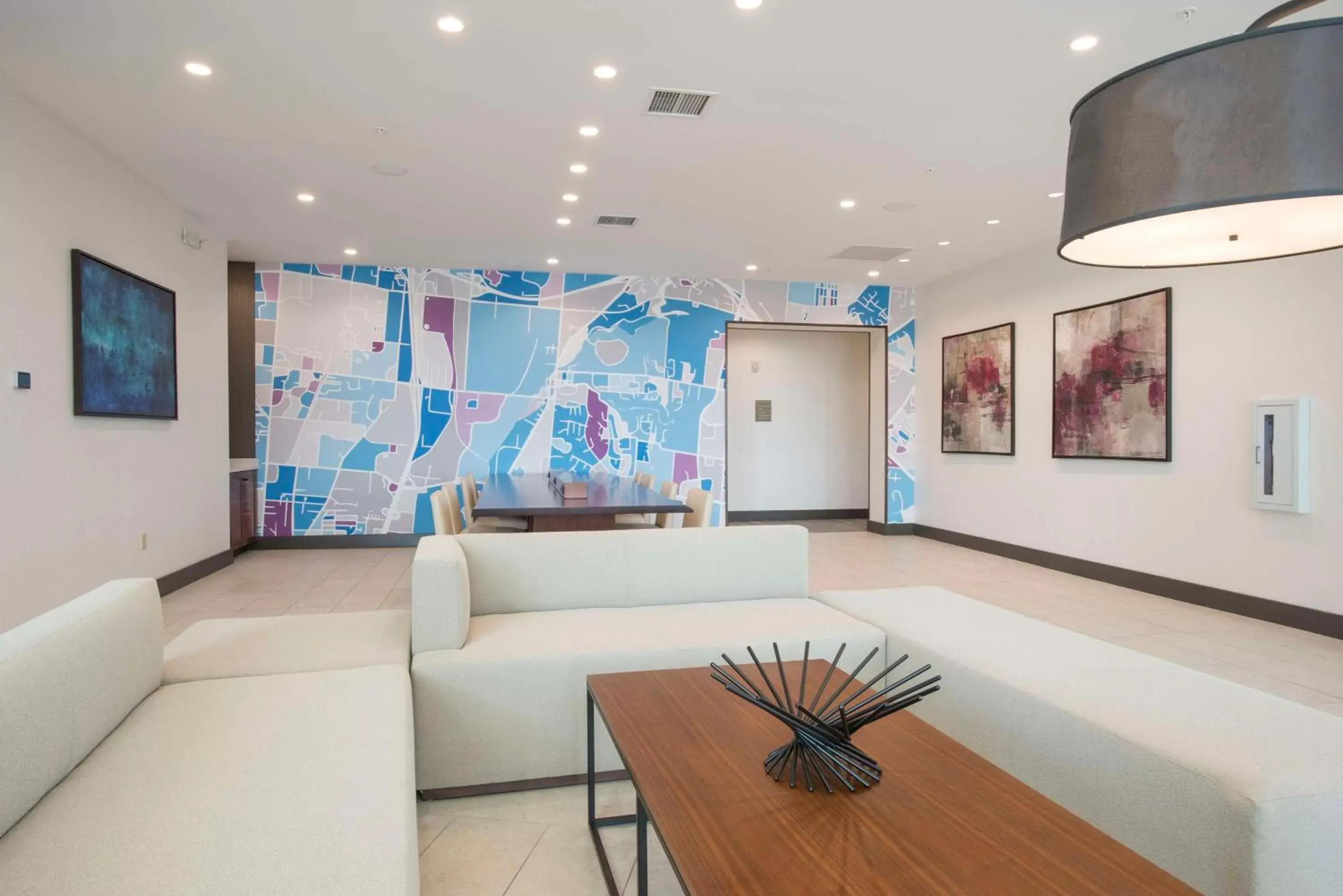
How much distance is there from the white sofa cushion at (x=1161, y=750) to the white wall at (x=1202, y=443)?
10.6 feet

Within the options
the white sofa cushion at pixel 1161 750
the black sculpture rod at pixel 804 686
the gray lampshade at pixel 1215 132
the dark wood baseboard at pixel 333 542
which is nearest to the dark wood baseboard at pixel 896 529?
the dark wood baseboard at pixel 333 542

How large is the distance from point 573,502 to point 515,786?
235cm

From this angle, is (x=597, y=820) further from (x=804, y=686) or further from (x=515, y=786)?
(x=804, y=686)

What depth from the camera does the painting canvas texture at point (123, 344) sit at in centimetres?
451

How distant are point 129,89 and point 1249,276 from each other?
21.6ft

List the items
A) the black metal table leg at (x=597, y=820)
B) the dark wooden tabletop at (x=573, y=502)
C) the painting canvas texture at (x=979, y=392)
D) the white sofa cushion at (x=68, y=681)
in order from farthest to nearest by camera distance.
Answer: the painting canvas texture at (x=979, y=392) → the dark wooden tabletop at (x=573, y=502) → the black metal table leg at (x=597, y=820) → the white sofa cushion at (x=68, y=681)

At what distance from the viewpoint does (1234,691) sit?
2.12 m

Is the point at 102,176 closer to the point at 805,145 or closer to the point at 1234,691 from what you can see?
the point at 805,145

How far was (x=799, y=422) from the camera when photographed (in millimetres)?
10625

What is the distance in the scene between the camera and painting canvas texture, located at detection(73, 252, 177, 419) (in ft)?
14.8

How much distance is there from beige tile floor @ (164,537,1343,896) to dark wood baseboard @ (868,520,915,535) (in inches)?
6.9

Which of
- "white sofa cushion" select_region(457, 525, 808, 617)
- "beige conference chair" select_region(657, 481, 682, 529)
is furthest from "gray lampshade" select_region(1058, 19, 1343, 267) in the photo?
"beige conference chair" select_region(657, 481, 682, 529)

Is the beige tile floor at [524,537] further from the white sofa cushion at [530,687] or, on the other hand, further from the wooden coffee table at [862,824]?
the wooden coffee table at [862,824]

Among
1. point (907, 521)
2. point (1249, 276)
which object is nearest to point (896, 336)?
point (907, 521)
